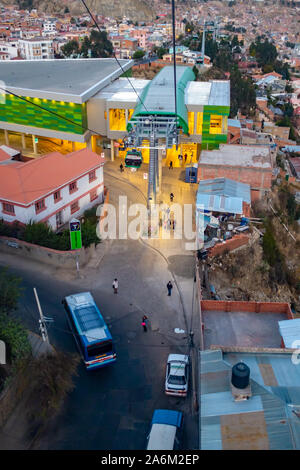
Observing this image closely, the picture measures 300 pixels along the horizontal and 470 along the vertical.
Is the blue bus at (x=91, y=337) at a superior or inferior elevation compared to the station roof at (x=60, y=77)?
inferior

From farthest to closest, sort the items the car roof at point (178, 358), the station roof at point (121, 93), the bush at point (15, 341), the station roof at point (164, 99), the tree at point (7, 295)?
1. the station roof at point (121, 93)
2. the station roof at point (164, 99)
3. the tree at point (7, 295)
4. the car roof at point (178, 358)
5. the bush at point (15, 341)

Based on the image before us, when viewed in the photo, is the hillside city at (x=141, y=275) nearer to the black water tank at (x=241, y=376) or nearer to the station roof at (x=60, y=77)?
the black water tank at (x=241, y=376)

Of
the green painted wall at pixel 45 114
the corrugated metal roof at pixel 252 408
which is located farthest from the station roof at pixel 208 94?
the corrugated metal roof at pixel 252 408

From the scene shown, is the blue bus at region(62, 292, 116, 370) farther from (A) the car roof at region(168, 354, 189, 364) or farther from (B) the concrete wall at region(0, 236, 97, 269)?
(B) the concrete wall at region(0, 236, 97, 269)

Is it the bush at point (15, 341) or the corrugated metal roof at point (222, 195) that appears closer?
the bush at point (15, 341)

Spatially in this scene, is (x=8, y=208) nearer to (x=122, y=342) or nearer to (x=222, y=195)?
(x=122, y=342)

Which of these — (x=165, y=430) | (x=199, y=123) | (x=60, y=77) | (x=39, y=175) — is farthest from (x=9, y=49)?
(x=165, y=430)

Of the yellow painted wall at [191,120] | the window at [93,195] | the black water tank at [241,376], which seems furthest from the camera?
the yellow painted wall at [191,120]
